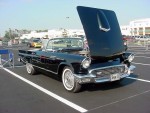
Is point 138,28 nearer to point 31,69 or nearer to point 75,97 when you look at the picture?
point 31,69

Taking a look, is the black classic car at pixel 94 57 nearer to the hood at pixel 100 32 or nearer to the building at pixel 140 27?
the hood at pixel 100 32

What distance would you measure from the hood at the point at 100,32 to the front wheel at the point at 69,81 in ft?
2.59

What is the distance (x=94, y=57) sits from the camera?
6074 mm

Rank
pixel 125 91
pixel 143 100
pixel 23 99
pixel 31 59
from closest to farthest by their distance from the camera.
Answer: pixel 143 100, pixel 23 99, pixel 125 91, pixel 31 59

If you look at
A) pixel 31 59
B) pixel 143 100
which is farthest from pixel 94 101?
pixel 31 59

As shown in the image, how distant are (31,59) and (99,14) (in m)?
3.47

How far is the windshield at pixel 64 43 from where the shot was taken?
7.60m

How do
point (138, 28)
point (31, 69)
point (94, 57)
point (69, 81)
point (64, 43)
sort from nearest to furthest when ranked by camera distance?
1. point (94, 57)
2. point (69, 81)
3. point (64, 43)
4. point (31, 69)
5. point (138, 28)

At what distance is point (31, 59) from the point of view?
882cm

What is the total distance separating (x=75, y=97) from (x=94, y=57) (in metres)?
1.14

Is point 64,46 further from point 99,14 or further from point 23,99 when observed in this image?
point 23,99

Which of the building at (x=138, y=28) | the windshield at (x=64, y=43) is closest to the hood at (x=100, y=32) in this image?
the windshield at (x=64, y=43)

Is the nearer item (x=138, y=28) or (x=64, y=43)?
(x=64, y=43)

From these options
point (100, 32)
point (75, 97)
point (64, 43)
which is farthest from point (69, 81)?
point (64, 43)
